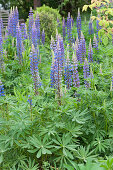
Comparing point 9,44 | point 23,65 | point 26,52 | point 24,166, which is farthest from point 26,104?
point 9,44

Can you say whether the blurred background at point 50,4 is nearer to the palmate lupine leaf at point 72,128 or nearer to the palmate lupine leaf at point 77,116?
the palmate lupine leaf at point 77,116

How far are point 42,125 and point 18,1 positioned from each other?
17329 millimetres

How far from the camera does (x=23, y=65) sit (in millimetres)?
5168

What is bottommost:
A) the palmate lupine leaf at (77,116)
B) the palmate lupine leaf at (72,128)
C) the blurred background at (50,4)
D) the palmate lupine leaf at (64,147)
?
the palmate lupine leaf at (64,147)

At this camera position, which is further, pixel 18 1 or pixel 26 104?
pixel 18 1

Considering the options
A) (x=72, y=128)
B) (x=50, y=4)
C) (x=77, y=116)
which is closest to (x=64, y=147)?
(x=72, y=128)

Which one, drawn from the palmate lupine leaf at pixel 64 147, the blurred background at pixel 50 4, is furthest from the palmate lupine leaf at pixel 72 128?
the blurred background at pixel 50 4

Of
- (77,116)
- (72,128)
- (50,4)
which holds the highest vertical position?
(50,4)

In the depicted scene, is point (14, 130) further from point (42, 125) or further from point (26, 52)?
point (26, 52)

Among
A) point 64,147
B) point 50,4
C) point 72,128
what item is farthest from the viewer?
point 50,4

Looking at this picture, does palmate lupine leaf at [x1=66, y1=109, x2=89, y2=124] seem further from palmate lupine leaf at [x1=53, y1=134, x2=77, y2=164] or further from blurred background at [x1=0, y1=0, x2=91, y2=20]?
blurred background at [x1=0, y1=0, x2=91, y2=20]

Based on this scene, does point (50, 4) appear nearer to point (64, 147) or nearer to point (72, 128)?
point (72, 128)

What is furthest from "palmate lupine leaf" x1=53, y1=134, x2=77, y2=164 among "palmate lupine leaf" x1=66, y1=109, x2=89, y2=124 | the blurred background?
the blurred background

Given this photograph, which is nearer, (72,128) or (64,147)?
(64,147)
